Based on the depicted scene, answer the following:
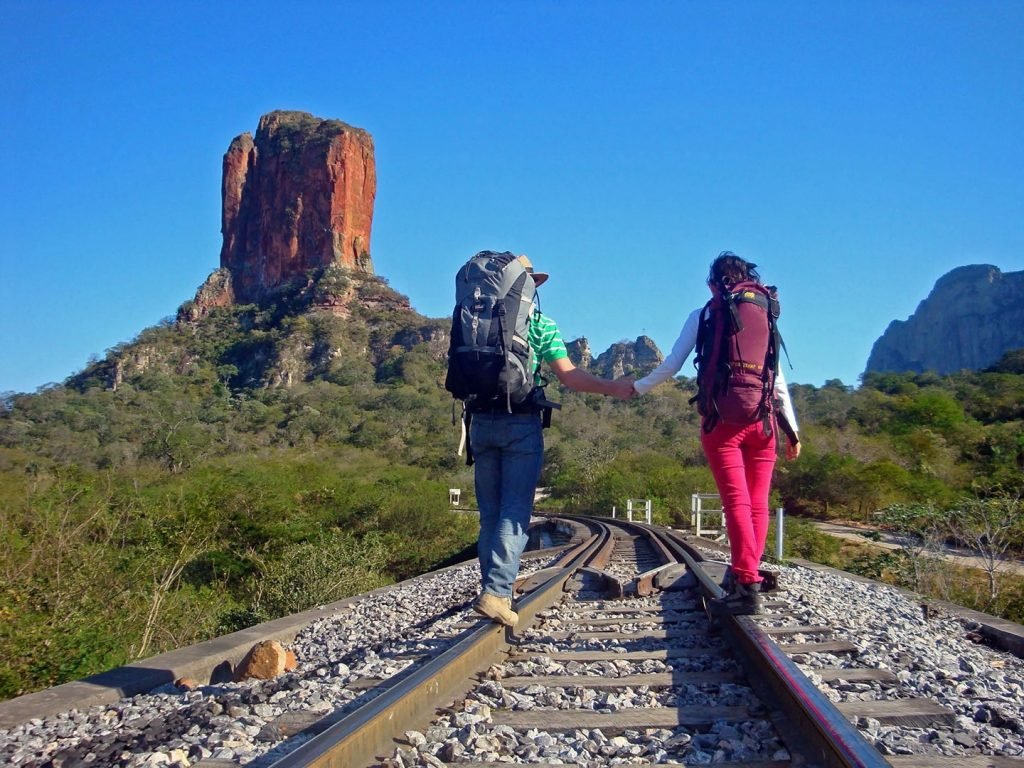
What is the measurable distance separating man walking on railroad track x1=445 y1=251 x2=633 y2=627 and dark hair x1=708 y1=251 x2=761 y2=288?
→ 2.34 feet

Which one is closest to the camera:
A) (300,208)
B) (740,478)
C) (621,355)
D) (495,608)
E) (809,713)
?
(809,713)

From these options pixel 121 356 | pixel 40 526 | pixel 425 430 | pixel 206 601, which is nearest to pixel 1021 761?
pixel 40 526

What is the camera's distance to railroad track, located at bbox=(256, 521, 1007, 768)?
8.43ft

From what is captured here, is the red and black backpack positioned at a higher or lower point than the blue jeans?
higher

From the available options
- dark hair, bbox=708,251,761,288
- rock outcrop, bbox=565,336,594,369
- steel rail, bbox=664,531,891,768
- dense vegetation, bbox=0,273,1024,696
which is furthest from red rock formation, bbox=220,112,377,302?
steel rail, bbox=664,531,891,768

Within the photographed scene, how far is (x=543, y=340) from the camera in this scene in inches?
169

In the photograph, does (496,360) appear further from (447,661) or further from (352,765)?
(352,765)

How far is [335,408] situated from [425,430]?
34.8ft

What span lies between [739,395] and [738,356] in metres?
0.19

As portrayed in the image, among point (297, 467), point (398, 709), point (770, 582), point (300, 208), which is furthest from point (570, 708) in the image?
point (300, 208)

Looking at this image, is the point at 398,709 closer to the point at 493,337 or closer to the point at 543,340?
the point at 493,337

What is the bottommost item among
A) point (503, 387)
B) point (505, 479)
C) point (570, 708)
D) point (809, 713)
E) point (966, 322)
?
point (570, 708)

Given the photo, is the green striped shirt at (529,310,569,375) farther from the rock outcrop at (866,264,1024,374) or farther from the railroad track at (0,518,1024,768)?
the rock outcrop at (866,264,1024,374)

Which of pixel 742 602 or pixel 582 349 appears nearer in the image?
pixel 742 602
